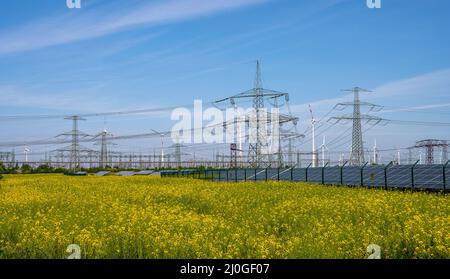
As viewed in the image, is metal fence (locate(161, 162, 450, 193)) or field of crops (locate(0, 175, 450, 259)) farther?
metal fence (locate(161, 162, 450, 193))

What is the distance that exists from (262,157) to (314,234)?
4116 centimetres

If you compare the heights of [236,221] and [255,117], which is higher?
[255,117]

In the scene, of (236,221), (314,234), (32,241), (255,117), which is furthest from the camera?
(255,117)

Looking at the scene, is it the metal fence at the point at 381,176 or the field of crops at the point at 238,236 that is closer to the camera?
the field of crops at the point at 238,236

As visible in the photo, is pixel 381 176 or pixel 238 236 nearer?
pixel 238 236

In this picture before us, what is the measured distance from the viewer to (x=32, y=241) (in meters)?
9.27
